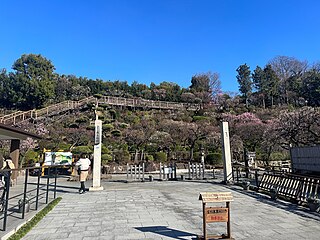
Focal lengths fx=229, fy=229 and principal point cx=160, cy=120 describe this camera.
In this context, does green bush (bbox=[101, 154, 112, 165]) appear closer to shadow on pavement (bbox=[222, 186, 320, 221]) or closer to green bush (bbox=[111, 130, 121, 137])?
green bush (bbox=[111, 130, 121, 137])

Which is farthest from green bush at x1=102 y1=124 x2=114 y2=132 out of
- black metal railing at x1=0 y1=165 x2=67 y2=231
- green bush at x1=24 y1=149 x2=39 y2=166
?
black metal railing at x1=0 y1=165 x2=67 y2=231

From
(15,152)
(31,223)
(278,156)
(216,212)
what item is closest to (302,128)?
Result: (278,156)

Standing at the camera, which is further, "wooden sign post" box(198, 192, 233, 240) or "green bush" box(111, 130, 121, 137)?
"green bush" box(111, 130, 121, 137)

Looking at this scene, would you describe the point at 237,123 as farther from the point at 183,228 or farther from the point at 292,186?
the point at 183,228

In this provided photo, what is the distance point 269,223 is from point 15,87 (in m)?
31.7

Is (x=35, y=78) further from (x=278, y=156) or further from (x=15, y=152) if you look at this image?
(x=278, y=156)

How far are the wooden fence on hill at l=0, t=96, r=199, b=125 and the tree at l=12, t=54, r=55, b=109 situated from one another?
12.4ft

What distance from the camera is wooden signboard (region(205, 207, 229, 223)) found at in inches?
132

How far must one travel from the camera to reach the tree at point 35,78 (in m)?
27.7

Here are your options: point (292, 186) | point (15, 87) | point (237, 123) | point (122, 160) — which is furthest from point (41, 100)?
point (292, 186)

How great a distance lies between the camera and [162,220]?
176 inches

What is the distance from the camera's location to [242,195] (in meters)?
7.31

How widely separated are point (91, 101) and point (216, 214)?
84.9ft

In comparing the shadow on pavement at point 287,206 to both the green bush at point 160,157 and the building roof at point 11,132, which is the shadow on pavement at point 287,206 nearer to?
the building roof at point 11,132
